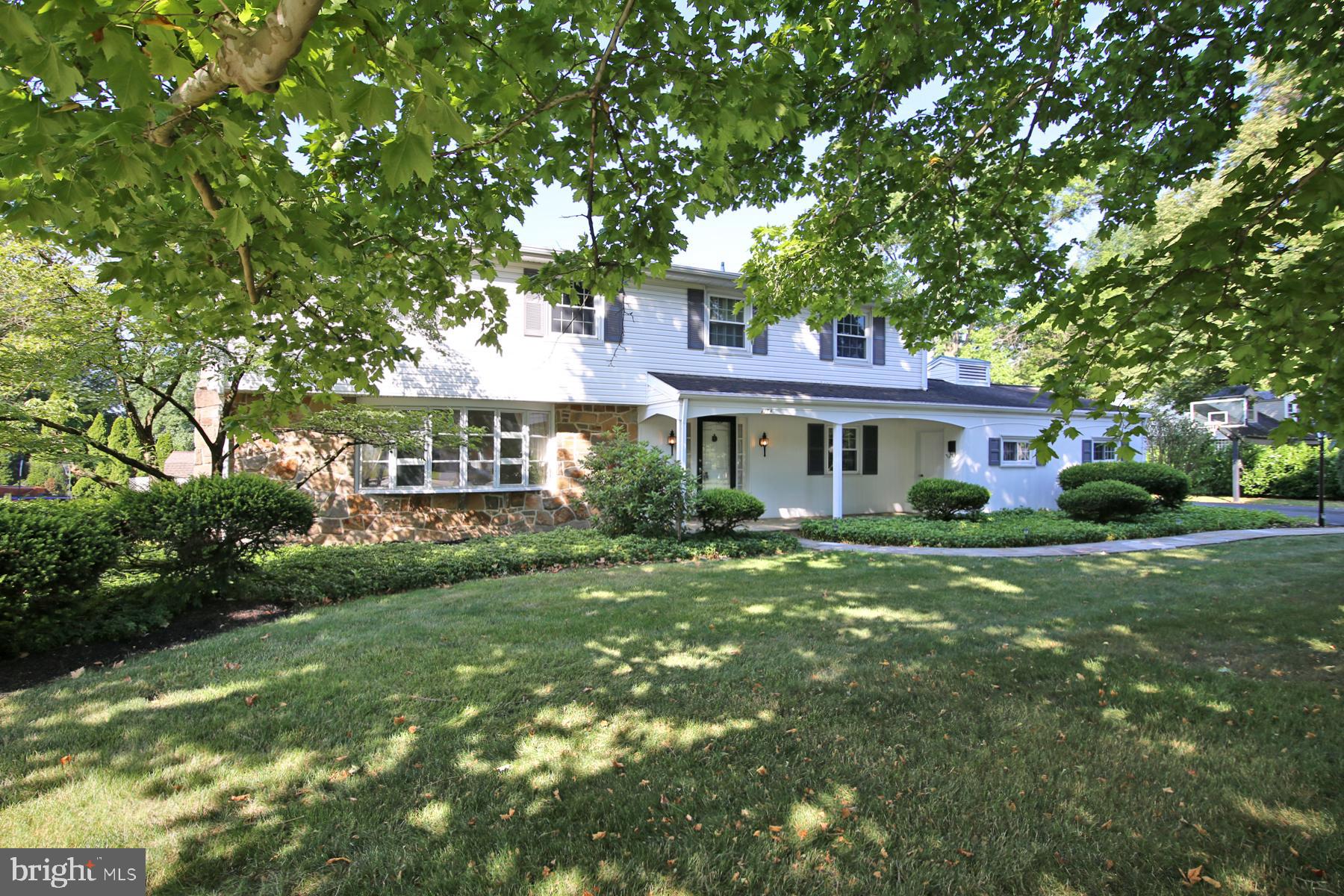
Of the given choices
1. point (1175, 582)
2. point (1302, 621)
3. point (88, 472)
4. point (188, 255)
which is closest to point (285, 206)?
point (188, 255)

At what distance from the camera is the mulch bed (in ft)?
14.2

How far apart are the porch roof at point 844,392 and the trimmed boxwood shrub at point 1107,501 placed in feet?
6.39

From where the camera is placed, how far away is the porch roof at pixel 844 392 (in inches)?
460

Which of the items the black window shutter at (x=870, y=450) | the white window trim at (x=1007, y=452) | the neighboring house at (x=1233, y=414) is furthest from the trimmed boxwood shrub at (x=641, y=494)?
the neighboring house at (x=1233, y=414)

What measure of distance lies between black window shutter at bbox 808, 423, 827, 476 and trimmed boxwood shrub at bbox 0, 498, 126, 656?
12.3 metres

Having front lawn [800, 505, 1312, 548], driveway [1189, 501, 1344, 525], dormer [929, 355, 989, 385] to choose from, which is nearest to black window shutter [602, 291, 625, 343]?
Result: front lawn [800, 505, 1312, 548]

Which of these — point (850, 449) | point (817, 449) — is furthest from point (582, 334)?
point (850, 449)

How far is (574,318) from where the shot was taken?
11617 mm

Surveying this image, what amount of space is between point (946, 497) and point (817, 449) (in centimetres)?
326

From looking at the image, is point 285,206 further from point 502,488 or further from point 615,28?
point 502,488

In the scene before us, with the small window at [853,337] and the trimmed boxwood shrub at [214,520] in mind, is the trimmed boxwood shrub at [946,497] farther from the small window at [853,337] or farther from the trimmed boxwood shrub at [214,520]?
the trimmed boxwood shrub at [214,520]

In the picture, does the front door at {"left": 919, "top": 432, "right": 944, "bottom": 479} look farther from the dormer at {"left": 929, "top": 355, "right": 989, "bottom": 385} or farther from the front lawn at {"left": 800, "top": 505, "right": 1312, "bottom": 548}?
the dormer at {"left": 929, "top": 355, "right": 989, "bottom": 385}

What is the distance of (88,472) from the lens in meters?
8.40

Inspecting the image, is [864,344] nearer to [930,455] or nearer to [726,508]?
[930,455]
